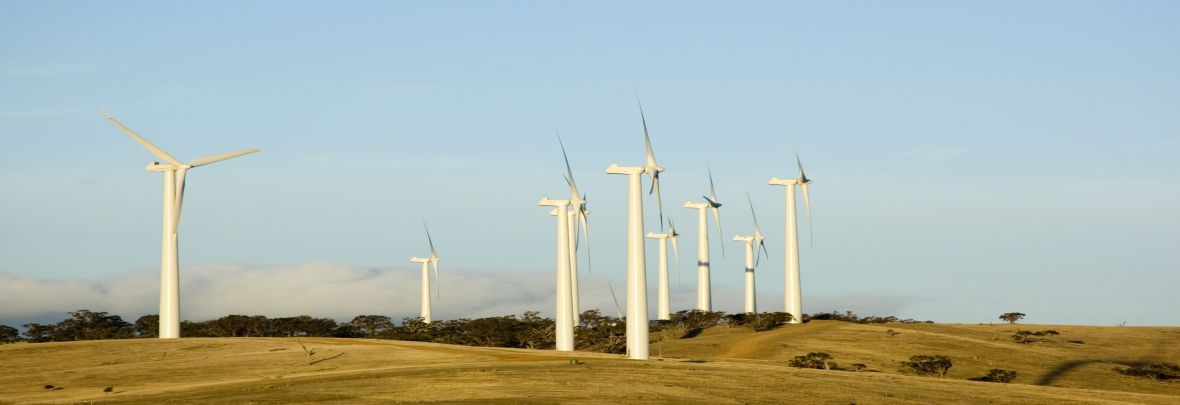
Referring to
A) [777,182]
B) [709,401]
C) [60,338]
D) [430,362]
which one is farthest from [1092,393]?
[60,338]

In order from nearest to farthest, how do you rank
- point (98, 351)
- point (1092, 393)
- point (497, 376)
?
point (497, 376)
point (1092, 393)
point (98, 351)

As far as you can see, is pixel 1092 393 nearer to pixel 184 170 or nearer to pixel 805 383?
pixel 805 383

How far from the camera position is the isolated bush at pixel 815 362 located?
95863mm

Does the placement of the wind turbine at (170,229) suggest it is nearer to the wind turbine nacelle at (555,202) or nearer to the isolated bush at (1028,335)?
the wind turbine nacelle at (555,202)

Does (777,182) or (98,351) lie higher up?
(777,182)

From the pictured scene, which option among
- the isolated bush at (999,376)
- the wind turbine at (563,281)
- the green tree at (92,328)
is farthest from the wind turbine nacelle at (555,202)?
the green tree at (92,328)

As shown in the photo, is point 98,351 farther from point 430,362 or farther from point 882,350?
point 882,350

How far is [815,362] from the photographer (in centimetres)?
9719

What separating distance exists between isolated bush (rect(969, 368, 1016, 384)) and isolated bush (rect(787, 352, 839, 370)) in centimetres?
992

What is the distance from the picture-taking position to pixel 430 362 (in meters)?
88.5

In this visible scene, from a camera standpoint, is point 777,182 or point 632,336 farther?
point 777,182

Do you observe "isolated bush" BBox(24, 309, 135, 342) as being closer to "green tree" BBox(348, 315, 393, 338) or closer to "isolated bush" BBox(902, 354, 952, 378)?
"green tree" BBox(348, 315, 393, 338)

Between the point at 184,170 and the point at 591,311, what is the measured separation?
56111 mm

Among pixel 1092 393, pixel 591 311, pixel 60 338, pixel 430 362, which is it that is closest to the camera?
pixel 1092 393
